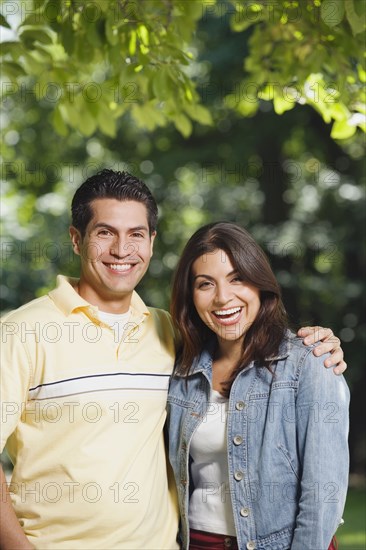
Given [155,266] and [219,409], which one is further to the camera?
[155,266]

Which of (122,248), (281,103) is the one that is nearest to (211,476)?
(122,248)

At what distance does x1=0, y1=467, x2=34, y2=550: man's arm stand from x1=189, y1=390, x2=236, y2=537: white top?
24.2 inches

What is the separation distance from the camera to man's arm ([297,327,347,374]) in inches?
108

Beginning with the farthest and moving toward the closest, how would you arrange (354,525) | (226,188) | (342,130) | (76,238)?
(226,188)
(354,525)
(342,130)
(76,238)

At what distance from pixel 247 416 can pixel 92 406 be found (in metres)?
0.54

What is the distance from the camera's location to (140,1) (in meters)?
4.12

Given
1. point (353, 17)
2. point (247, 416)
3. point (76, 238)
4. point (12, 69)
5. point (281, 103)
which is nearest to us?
point (247, 416)

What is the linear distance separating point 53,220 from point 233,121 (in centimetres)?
320

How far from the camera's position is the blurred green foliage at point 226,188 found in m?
10.9

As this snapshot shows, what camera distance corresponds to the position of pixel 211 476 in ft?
9.43

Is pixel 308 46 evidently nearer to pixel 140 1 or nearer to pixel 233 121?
pixel 140 1

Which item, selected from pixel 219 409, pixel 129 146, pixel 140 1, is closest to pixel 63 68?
pixel 140 1

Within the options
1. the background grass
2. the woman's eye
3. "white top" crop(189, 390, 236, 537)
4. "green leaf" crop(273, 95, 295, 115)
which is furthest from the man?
the background grass

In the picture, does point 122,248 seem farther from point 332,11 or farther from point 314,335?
point 332,11
